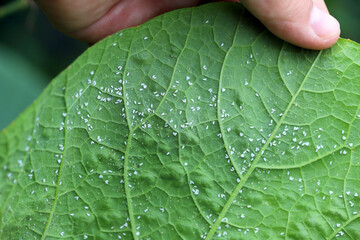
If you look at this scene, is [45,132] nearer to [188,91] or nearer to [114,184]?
[114,184]

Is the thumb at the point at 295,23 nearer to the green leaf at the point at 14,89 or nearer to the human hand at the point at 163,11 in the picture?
the human hand at the point at 163,11

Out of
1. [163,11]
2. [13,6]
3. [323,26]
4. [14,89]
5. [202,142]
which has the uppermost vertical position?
[13,6]

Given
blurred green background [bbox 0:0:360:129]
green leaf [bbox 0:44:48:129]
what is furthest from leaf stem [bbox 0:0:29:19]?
green leaf [bbox 0:44:48:129]

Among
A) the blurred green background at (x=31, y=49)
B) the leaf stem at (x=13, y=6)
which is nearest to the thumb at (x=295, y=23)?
the blurred green background at (x=31, y=49)

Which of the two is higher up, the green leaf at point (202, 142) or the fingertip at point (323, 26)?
the fingertip at point (323, 26)

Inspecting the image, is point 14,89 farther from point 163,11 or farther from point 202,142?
point 202,142

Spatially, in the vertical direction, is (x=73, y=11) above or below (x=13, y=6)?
below

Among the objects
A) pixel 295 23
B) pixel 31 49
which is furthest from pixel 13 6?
pixel 295 23

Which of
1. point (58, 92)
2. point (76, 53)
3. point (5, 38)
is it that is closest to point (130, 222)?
point (58, 92)
